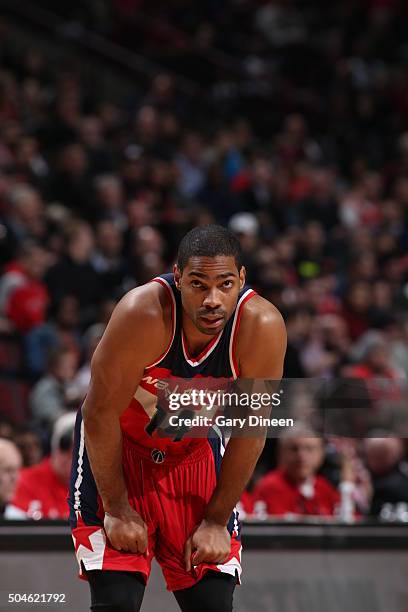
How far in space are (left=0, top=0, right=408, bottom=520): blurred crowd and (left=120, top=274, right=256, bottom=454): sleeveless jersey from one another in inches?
41.0

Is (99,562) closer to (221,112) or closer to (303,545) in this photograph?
(303,545)

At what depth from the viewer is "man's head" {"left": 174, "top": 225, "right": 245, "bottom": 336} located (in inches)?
131

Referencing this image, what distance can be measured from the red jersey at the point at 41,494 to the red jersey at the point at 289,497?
0.95m

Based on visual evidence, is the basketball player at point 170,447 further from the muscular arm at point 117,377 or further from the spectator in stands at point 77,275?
the spectator in stands at point 77,275

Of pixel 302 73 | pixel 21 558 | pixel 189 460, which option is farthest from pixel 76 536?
pixel 302 73

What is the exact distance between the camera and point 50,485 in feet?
17.4

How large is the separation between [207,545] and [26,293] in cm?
472

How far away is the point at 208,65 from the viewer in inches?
543

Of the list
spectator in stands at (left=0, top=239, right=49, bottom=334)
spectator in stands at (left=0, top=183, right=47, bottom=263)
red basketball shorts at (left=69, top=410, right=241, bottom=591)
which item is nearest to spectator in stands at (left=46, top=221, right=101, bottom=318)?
spectator in stands at (left=0, top=239, right=49, bottom=334)

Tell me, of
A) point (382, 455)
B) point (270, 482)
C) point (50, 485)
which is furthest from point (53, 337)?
point (382, 455)

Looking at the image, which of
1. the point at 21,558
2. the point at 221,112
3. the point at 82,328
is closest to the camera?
the point at 21,558

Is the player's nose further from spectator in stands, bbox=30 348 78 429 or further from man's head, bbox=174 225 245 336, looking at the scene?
spectator in stands, bbox=30 348 78 429

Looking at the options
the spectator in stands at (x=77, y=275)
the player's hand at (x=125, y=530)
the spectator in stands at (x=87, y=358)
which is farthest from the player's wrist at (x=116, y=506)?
the spectator in stands at (x=77, y=275)

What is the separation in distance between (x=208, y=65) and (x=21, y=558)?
10315 mm
